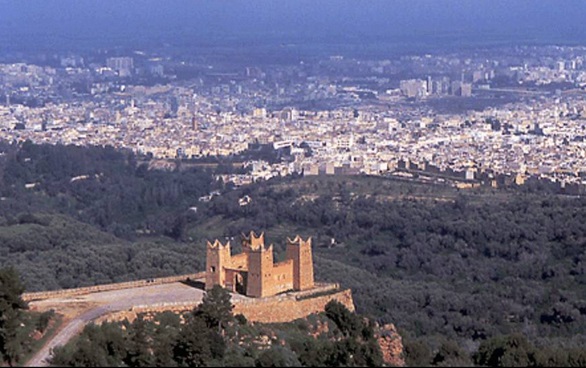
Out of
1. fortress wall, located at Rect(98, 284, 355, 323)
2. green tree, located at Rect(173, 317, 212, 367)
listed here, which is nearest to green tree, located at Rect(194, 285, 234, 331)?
fortress wall, located at Rect(98, 284, 355, 323)

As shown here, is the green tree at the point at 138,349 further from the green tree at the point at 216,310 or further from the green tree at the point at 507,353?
the green tree at the point at 507,353

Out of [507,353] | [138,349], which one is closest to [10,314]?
[138,349]

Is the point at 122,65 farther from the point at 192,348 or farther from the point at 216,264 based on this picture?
the point at 192,348

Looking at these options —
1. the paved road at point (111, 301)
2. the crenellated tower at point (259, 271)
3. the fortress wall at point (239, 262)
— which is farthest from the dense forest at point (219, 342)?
the fortress wall at point (239, 262)

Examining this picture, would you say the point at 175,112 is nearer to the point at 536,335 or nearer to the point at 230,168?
the point at 230,168

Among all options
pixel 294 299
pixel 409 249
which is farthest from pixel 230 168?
pixel 294 299

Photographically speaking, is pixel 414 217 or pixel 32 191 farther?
pixel 32 191

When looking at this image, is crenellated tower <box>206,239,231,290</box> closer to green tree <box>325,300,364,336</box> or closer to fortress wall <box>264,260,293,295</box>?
fortress wall <box>264,260,293,295</box>
